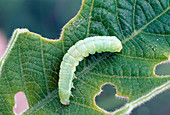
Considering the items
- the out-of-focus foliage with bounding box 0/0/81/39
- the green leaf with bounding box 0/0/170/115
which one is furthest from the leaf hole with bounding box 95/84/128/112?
the out-of-focus foliage with bounding box 0/0/81/39

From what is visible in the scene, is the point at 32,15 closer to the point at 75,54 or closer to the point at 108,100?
the point at 108,100

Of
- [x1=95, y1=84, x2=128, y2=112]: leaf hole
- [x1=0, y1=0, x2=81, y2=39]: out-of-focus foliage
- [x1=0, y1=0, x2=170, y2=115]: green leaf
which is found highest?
[x1=0, y1=0, x2=81, y2=39]: out-of-focus foliage

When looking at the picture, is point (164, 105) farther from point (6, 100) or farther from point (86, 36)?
point (6, 100)

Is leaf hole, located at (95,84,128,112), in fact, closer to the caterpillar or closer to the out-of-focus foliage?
the caterpillar

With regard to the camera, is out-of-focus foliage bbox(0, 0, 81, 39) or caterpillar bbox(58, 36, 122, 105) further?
out-of-focus foliage bbox(0, 0, 81, 39)

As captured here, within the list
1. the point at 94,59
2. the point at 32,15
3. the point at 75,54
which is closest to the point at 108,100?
the point at 94,59

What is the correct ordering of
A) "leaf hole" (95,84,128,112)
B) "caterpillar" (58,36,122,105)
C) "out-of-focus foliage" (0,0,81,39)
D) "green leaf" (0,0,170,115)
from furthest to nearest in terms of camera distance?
"out-of-focus foliage" (0,0,81,39) → "leaf hole" (95,84,128,112) → "caterpillar" (58,36,122,105) → "green leaf" (0,0,170,115)
